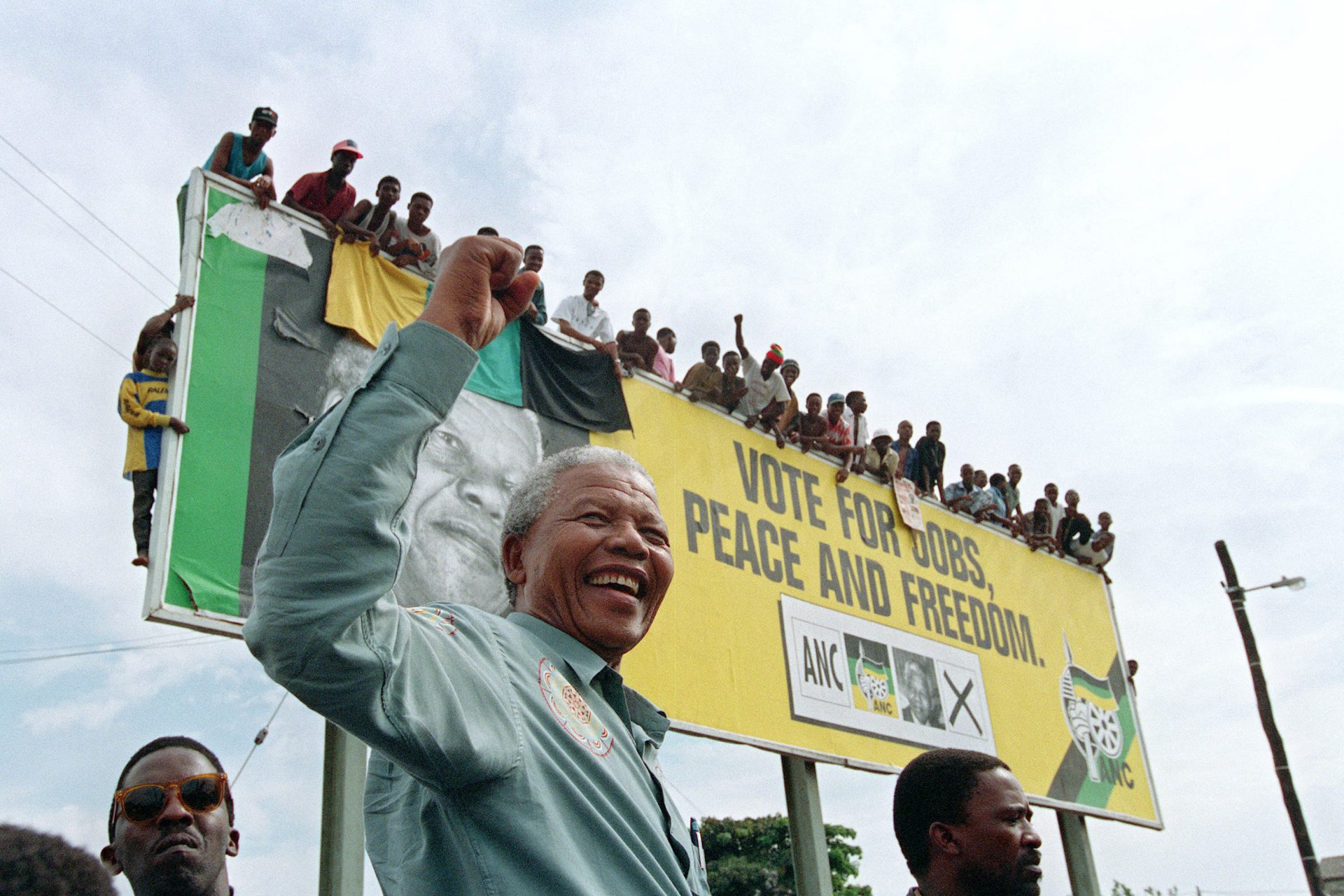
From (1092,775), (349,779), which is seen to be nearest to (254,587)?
(349,779)

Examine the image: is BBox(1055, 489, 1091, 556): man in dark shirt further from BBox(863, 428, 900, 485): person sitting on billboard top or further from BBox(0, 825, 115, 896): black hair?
BBox(0, 825, 115, 896): black hair

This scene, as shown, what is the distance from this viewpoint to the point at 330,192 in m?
6.41

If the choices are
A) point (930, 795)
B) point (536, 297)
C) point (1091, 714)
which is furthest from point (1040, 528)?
point (930, 795)

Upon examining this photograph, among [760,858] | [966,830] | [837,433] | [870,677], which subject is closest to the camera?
[966,830]

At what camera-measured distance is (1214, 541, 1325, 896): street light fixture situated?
475 inches

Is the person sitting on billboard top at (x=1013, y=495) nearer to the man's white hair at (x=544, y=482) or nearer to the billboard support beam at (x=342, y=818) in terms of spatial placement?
the billboard support beam at (x=342, y=818)

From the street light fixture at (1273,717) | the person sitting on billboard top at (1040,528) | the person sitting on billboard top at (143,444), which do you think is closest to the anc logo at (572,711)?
the person sitting on billboard top at (143,444)

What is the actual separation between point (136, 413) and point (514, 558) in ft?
12.9

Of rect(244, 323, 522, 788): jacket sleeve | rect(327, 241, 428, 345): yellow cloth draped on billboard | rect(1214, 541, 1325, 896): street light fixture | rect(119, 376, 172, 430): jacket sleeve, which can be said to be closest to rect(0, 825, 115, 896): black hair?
rect(244, 323, 522, 788): jacket sleeve

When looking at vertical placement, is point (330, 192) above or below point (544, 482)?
above

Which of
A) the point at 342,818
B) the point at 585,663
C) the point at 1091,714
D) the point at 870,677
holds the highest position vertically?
the point at 1091,714

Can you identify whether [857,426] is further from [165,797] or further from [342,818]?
[165,797]

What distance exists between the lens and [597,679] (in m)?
1.71

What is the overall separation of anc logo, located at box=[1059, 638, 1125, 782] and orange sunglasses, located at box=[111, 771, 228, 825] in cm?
896
